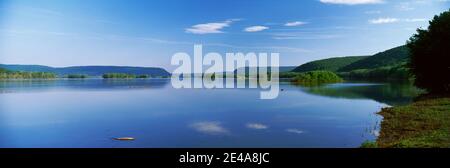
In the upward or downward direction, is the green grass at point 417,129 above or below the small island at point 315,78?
below

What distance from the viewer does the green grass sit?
52.5 feet

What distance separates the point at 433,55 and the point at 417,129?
2773cm

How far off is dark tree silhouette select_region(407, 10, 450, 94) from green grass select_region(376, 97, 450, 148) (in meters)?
15.6

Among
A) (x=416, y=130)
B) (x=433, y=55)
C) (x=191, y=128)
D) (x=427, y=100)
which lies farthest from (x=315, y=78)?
(x=416, y=130)

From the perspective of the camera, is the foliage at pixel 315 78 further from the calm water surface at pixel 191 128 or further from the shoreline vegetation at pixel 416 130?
the shoreline vegetation at pixel 416 130

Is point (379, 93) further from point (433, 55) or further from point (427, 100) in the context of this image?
point (427, 100)

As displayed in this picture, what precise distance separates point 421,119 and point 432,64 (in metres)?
24.1

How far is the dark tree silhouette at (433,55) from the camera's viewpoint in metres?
43.1

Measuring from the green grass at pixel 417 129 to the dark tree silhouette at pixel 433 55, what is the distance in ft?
51.2

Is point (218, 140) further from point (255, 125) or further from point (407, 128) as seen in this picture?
point (407, 128)

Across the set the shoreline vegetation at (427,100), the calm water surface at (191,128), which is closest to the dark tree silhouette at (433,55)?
the shoreline vegetation at (427,100)

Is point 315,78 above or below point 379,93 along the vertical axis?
above

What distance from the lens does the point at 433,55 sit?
44.2 metres
